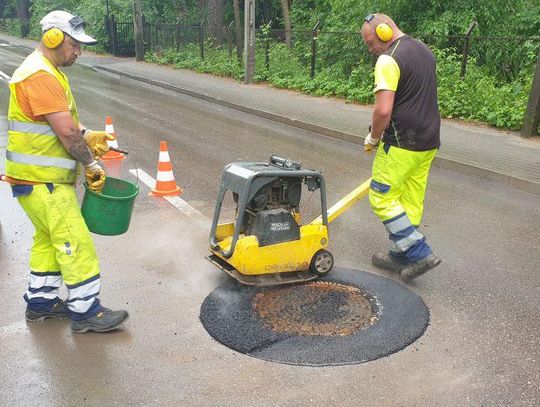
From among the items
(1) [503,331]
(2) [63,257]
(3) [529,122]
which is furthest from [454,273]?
(3) [529,122]

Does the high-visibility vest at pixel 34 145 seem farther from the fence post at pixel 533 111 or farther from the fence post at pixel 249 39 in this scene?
the fence post at pixel 249 39

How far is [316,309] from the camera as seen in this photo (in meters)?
4.02

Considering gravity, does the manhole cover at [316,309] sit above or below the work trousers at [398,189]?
below

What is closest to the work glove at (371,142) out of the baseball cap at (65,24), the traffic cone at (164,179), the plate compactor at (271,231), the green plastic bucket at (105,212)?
the plate compactor at (271,231)

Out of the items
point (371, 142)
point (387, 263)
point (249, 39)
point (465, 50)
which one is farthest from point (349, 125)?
point (371, 142)

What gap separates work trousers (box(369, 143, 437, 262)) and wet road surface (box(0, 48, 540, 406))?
0.35 metres

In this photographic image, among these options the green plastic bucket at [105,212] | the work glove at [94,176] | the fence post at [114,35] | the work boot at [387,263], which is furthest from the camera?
the fence post at [114,35]

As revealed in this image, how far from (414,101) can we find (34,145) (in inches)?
106

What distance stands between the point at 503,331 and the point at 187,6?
2812cm

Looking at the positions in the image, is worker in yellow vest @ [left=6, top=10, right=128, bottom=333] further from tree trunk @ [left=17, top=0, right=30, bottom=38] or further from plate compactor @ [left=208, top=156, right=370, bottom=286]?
tree trunk @ [left=17, top=0, right=30, bottom=38]

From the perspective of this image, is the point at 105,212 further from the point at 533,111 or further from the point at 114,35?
the point at 114,35

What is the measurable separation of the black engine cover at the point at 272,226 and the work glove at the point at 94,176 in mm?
1123

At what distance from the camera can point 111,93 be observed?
1577 cm

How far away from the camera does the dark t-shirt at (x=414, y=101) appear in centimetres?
421
